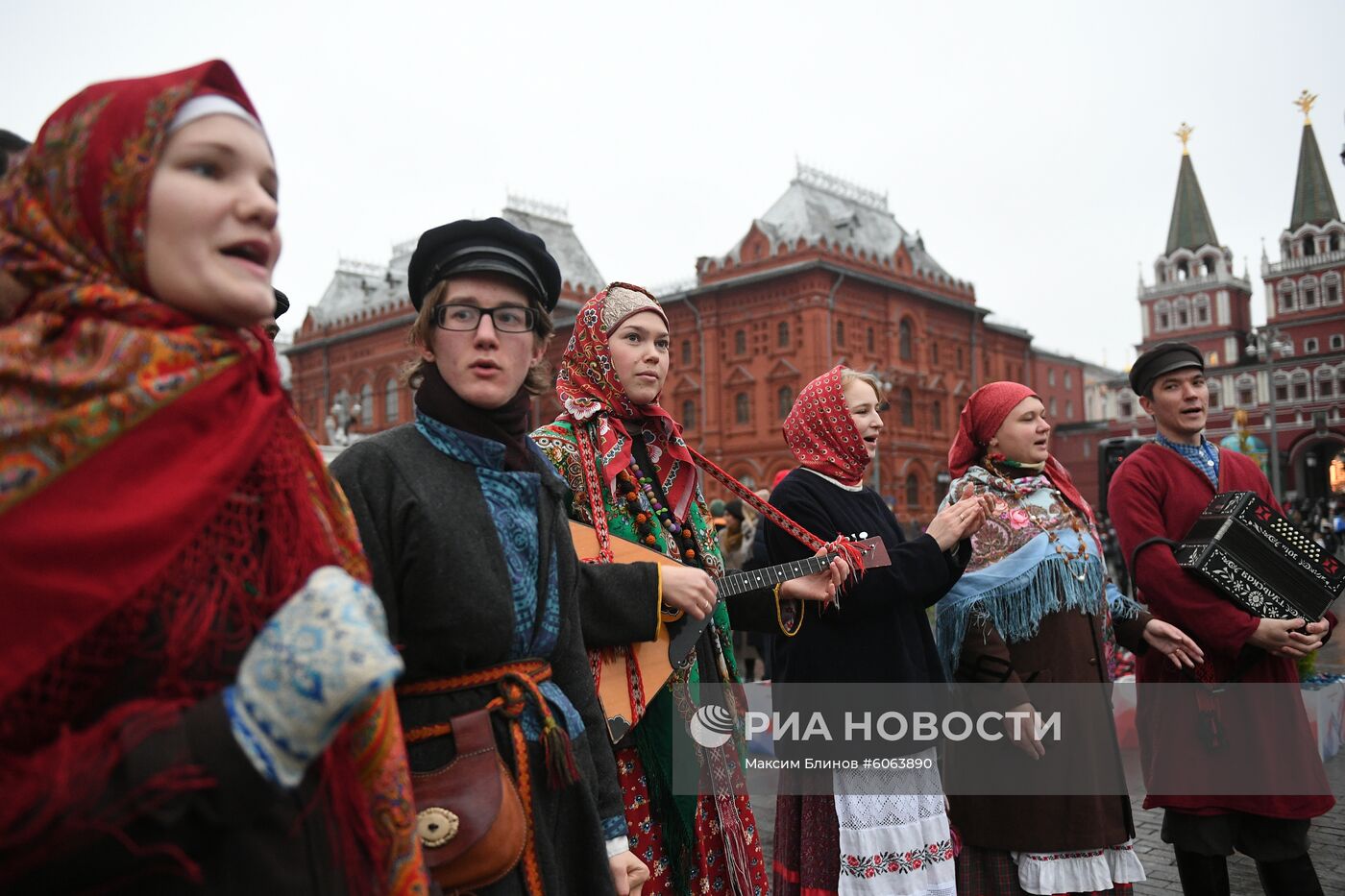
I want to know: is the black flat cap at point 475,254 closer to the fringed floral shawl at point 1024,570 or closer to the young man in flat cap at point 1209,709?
the fringed floral shawl at point 1024,570

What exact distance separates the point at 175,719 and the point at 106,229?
66cm

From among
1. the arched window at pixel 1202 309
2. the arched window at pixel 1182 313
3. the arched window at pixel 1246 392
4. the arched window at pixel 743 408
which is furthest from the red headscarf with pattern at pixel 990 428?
the arched window at pixel 1182 313

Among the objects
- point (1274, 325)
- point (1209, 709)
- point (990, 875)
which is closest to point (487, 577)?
point (990, 875)

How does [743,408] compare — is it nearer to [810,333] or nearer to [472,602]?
[810,333]

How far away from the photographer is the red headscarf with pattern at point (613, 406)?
3006mm

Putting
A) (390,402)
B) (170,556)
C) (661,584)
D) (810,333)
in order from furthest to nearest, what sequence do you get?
(390,402) < (810,333) < (661,584) < (170,556)

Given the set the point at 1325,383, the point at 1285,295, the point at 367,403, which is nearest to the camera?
the point at 367,403

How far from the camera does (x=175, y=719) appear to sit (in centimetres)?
115

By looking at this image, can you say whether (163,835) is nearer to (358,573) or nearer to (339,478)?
(358,573)

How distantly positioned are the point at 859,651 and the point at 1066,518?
1.19 metres

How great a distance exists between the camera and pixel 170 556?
121cm

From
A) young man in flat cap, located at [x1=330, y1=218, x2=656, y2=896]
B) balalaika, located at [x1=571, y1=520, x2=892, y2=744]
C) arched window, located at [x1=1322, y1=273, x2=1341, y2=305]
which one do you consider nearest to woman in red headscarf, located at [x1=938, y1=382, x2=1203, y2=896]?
balalaika, located at [x1=571, y1=520, x2=892, y2=744]

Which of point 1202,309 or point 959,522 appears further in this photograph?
point 1202,309

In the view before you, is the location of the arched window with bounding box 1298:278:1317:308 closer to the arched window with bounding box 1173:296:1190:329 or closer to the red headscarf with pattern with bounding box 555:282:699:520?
the arched window with bounding box 1173:296:1190:329
